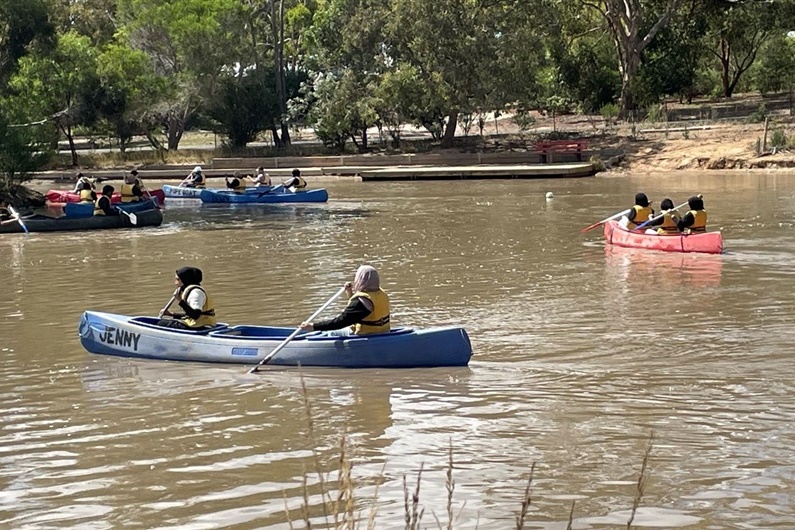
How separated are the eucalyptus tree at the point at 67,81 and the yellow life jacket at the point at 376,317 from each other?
123 feet

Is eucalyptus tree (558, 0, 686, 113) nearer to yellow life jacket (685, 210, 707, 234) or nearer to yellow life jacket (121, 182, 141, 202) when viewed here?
yellow life jacket (121, 182, 141, 202)

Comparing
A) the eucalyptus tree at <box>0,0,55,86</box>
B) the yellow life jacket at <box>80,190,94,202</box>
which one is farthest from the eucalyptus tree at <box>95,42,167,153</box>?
the yellow life jacket at <box>80,190,94,202</box>

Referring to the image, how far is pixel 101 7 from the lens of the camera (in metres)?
69.2

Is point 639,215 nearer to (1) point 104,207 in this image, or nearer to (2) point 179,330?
(2) point 179,330

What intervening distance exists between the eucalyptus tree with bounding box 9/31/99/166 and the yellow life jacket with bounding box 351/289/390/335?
37.5 meters

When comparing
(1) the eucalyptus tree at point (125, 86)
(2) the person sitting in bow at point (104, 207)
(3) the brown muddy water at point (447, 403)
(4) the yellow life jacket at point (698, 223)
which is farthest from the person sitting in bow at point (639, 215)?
(1) the eucalyptus tree at point (125, 86)

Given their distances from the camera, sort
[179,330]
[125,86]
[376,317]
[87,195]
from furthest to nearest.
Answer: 1. [125,86]
2. [87,195]
3. [179,330]
4. [376,317]

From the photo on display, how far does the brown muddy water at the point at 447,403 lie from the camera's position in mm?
7676

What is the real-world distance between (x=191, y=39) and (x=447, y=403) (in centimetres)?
4238

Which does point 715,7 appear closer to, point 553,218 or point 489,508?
point 553,218

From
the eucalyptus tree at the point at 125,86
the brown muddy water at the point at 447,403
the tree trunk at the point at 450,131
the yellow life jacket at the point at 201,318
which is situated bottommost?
the brown muddy water at the point at 447,403

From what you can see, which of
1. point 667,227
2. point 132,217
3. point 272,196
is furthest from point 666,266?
point 272,196

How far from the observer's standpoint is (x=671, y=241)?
19.7 m

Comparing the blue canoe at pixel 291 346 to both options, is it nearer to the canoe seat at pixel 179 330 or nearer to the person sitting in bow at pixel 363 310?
the canoe seat at pixel 179 330
